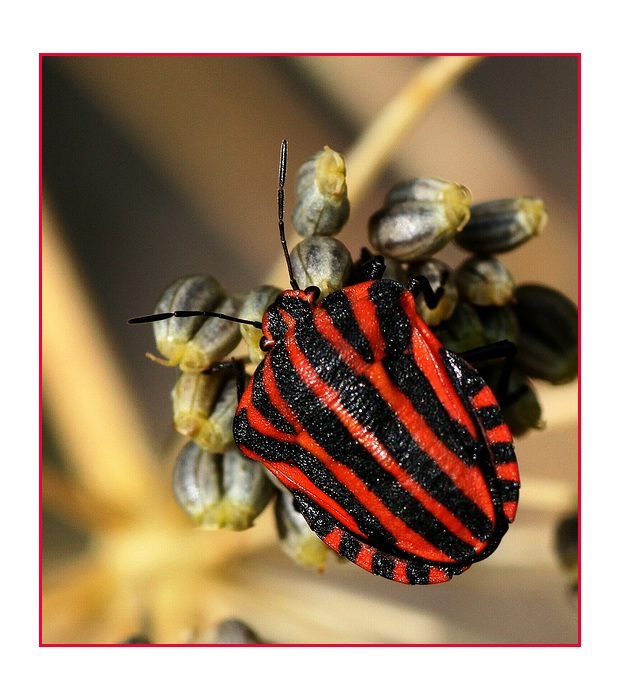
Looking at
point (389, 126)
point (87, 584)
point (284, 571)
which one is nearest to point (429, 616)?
point (284, 571)

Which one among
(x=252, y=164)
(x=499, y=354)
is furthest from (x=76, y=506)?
(x=499, y=354)

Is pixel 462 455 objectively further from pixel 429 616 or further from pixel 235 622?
pixel 429 616

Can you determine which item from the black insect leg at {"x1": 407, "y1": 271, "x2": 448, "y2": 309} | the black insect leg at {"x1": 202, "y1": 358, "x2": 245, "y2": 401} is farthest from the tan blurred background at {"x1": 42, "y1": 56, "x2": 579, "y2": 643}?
the black insect leg at {"x1": 407, "y1": 271, "x2": 448, "y2": 309}

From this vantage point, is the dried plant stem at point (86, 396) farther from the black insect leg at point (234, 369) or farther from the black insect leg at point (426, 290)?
the black insect leg at point (426, 290)

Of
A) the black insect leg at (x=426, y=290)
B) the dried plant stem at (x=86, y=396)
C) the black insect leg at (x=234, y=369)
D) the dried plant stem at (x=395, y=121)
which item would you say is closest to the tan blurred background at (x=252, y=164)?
the dried plant stem at (x=86, y=396)

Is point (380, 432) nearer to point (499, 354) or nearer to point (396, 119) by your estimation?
point (499, 354)

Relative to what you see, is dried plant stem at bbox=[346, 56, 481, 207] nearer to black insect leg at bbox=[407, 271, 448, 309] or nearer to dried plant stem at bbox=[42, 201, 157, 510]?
black insect leg at bbox=[407, 271, 448, 309]
